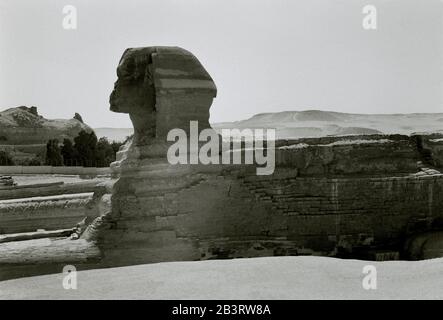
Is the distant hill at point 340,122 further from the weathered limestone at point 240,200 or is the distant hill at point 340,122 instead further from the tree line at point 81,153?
the weathered limestone at point 240,200

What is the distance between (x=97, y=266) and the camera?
25.8 ft

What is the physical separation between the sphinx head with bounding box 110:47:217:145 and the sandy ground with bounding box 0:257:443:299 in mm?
2626

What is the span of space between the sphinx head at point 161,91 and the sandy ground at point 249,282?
263 centimetres

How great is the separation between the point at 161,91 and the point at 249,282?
386 cm

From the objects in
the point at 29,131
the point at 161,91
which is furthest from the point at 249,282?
the point at 29,131

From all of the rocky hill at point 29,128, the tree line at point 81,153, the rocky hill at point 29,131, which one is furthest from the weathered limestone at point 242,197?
the rocky hill at point 29,128

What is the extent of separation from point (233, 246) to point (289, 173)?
138 centimetres

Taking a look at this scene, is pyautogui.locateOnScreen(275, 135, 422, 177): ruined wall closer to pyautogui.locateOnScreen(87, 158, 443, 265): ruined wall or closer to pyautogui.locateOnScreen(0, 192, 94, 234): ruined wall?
pyautogui.locateOnScreen(87, 158, 443, 265): ruined wall

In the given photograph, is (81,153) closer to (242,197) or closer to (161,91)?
(161,91)

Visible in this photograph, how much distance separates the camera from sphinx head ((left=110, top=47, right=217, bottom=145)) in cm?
859

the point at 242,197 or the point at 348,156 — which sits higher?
the point at 348,156

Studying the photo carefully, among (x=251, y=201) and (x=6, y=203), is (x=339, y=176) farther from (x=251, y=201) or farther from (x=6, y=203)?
(x=6, y=203)

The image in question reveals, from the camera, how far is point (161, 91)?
28.1 ft
